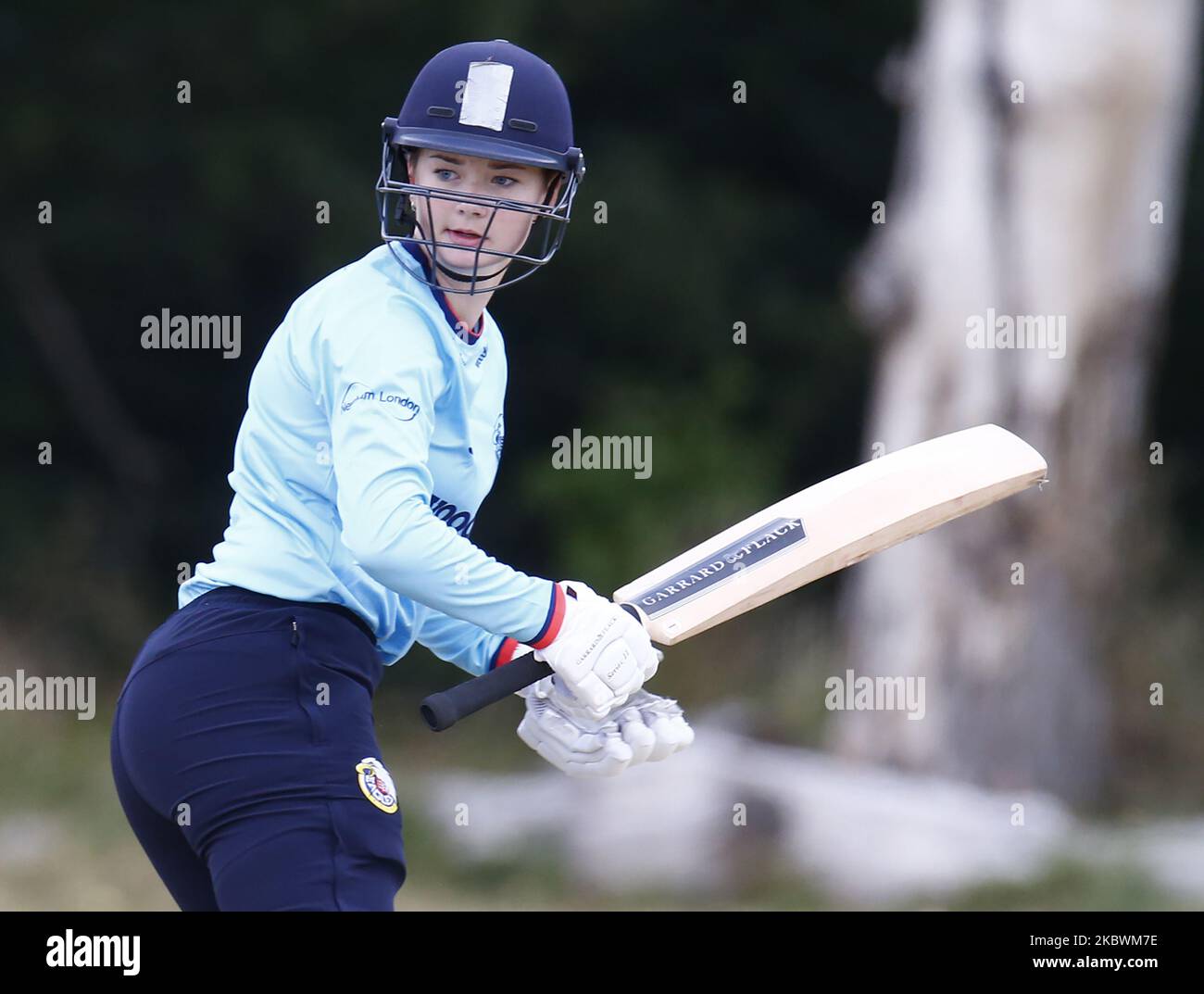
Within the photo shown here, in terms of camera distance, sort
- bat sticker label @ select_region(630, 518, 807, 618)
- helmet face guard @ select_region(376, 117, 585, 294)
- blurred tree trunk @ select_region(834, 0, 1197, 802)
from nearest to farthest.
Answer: helmet face guard @ select_region(376, 117, 585, 294)
bat sticker label @ select_region(630, 518, 807, 618)
blurred tree trunk @ select_region(834, 0, 1197, 802)

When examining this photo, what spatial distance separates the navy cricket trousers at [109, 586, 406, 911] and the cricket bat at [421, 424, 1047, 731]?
0.33 metres

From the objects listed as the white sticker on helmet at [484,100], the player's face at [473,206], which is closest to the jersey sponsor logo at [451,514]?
the player's face at [473,206]

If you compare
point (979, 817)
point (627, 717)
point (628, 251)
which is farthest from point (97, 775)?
point (627, 717)

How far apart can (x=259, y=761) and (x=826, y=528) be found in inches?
38.7

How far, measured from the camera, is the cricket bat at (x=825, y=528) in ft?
8.52

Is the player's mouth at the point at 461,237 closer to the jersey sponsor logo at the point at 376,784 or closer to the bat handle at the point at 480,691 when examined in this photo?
the bat handle at the point at 480,691

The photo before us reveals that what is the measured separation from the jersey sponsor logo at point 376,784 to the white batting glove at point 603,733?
31 centimetres

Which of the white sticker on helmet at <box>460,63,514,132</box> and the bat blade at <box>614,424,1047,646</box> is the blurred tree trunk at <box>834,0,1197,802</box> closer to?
the bat blade at <box>614,424,1047,646</box>

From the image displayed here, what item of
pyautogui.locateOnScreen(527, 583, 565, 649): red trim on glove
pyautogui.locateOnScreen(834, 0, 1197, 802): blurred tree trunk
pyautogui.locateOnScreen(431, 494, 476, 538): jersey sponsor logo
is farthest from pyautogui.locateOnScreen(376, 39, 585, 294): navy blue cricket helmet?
pyautogui.locateOnScreen(834, 0, 1197, 802): blurred tree trunk

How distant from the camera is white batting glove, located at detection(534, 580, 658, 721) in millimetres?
2260

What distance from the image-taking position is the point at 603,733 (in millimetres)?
2465

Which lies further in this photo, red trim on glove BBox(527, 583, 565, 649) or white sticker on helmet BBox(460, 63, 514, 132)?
white sticker on helmet BBox(460, 63, 514, 132)

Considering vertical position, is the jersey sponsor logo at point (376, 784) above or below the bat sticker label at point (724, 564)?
below
